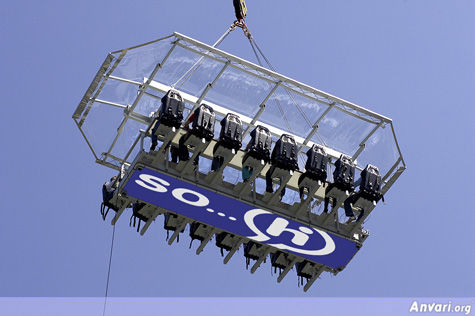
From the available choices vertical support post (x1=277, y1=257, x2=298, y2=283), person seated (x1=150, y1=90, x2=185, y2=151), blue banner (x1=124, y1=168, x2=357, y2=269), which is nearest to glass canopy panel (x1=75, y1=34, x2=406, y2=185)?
person seated (x1=150, y1=90, x2=185, y2=151)

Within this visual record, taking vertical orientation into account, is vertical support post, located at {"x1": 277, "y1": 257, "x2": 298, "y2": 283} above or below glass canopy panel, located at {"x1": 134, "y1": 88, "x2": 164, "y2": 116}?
below

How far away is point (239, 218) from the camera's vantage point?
4256 centimetres

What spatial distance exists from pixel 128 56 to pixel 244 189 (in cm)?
555

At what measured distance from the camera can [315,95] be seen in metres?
43.7

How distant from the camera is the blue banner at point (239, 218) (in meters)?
41.5

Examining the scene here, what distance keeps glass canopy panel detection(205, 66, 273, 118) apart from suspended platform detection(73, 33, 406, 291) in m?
0.03

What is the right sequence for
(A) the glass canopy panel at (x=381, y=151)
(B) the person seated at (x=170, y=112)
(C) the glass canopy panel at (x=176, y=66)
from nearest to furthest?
(B) the person seated at (x=170, y=112)
(C) the glass canopy panel at (x=176, y=66)
(A) the glass canopy panel at (x=381, y=151)

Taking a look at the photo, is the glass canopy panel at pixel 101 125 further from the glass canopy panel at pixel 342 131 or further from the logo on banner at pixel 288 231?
the glass canopy panel at pixel 342 131

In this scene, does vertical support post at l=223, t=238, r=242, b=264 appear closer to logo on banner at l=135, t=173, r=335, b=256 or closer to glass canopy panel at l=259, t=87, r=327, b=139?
logo on banner at l=135, t=173, r=335, b=256

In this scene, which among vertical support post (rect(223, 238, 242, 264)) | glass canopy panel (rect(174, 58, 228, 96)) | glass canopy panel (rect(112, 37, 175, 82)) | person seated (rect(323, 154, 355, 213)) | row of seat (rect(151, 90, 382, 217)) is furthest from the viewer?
vertical support post (rect(223, 238, 242, 264))

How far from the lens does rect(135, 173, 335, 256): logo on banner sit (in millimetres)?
41594

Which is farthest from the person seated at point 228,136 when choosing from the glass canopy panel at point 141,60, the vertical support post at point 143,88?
the glass canopy panel at point 141,60

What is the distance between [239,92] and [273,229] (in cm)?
455

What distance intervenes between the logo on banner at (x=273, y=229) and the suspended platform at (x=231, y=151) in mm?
32
